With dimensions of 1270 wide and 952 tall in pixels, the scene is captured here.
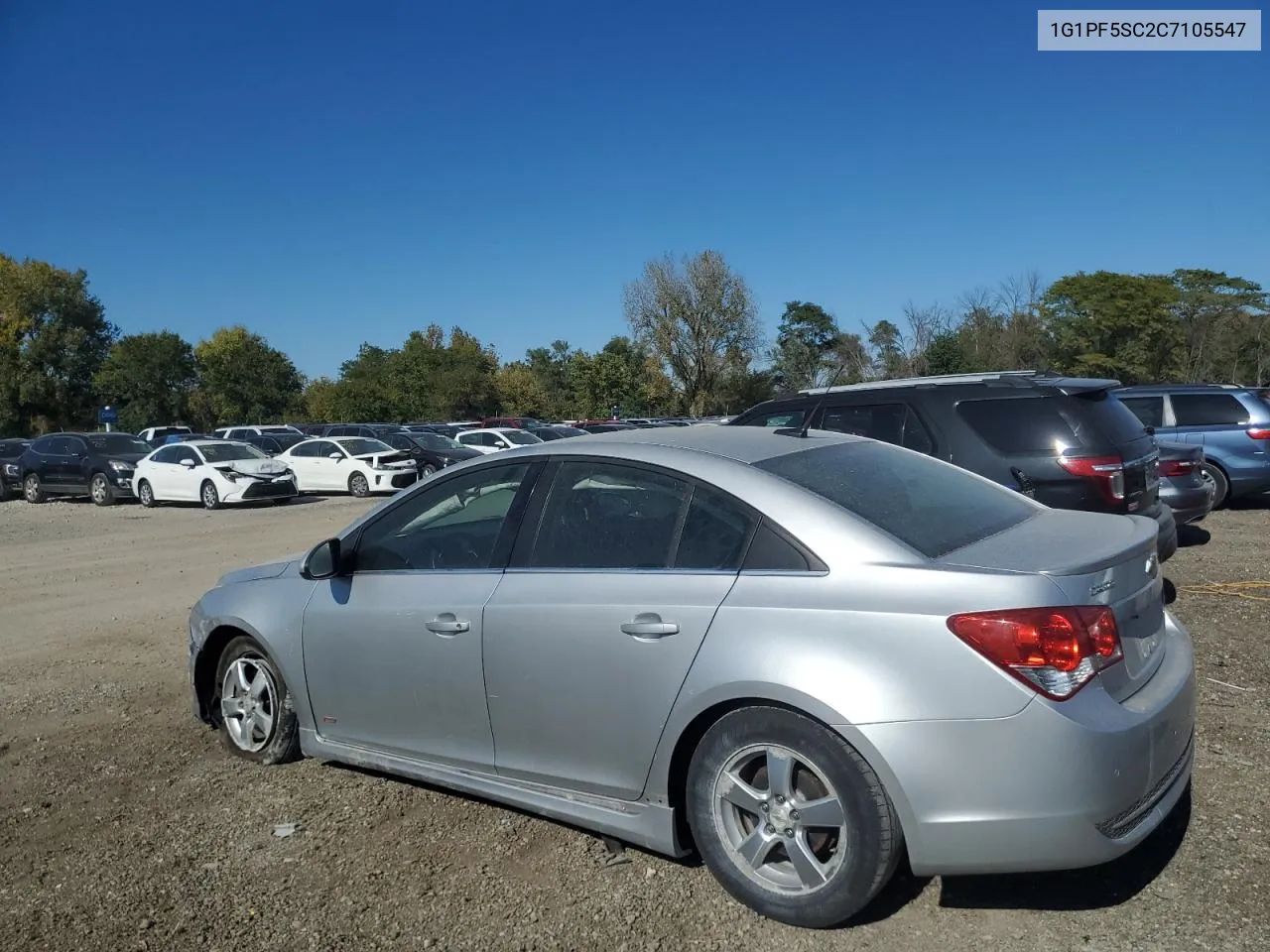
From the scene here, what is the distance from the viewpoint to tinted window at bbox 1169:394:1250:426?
40.3ft

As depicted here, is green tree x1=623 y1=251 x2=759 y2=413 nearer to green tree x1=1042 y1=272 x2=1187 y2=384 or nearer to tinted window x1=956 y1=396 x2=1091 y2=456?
green tree x1=1042 y1=272 x2=1187 y2=384

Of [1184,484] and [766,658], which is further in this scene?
[1184,484]

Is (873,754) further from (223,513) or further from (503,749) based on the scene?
(223,513)

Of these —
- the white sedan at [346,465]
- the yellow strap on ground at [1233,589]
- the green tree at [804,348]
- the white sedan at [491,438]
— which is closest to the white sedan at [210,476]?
the white sedan at [346,465]

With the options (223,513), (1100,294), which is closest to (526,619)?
(223,513)

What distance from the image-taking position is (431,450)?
2695cm

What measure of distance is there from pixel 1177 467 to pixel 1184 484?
0.18 m

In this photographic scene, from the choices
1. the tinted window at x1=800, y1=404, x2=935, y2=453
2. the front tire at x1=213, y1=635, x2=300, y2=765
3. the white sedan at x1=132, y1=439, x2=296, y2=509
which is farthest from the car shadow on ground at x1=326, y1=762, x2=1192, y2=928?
the white sedan at x1=132, y1=439, x2=296, y2=509

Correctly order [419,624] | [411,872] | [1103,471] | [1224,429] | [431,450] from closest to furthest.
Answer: [411,872], [419,624], [1103,471], [1224,429], [431,450]

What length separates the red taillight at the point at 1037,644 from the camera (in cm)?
276

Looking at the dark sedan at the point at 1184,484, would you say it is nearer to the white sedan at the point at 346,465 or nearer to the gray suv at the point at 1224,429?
the gray suv at the point at 1224,429

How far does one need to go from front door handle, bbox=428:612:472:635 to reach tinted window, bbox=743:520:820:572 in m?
1.19

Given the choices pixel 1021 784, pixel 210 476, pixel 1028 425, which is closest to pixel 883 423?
pixel 1028 425

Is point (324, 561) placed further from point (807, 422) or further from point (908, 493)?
point (908, 493)
